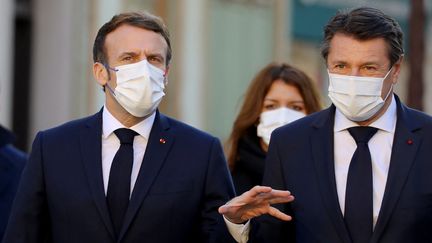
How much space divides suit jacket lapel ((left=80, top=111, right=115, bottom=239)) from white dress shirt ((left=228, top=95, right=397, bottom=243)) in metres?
0.56

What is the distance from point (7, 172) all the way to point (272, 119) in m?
1.73

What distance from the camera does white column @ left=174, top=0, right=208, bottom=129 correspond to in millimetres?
16406

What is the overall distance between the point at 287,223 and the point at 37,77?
10012mm

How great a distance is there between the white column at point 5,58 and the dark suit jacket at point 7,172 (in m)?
5.58

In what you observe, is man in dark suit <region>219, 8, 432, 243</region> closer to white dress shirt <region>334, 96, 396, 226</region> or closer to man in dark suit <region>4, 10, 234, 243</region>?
white dress shirt <region>334, 96, 396, 226</region>

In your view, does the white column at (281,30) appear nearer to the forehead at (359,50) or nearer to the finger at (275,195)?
the forehead at (359,50)

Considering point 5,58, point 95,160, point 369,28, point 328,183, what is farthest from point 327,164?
point 5,58

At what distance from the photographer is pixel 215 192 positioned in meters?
5.40

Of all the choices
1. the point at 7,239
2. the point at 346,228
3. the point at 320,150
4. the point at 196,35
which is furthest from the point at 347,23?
the point at 196,35

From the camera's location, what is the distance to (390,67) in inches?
200

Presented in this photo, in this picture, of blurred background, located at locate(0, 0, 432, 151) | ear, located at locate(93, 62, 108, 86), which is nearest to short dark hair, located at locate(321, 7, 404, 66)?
ear, located at locate(93, 62, 108, 86)

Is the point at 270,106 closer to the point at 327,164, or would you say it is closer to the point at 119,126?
the point at 119,126

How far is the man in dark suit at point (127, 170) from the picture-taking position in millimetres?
5254

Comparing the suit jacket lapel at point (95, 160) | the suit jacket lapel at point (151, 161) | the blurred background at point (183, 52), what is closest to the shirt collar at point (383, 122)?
the suit jacket lapel at point (151, 161)
